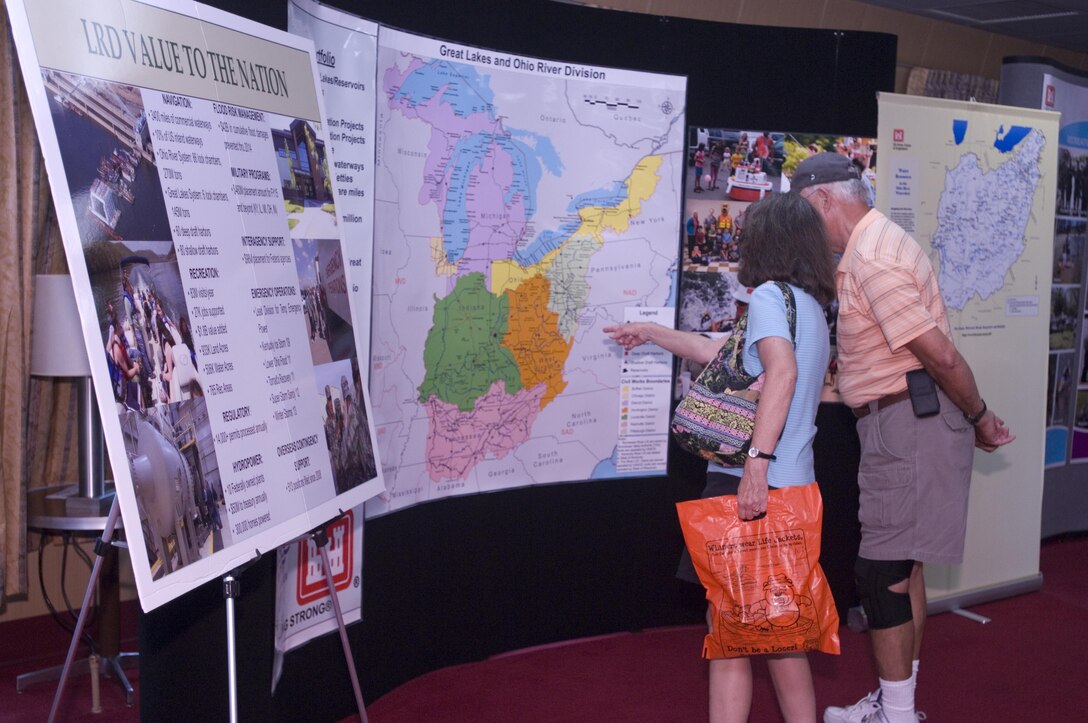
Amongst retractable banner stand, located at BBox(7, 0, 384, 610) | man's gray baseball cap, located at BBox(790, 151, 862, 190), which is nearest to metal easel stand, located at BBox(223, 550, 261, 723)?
retractable banner stand, located at BBox(7, 0, 384, 610)

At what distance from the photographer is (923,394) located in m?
2.54

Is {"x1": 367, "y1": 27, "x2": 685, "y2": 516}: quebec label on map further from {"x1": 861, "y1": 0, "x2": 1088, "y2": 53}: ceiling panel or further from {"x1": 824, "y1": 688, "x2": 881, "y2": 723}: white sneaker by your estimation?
{"x1": 861, "y1": 0, "x2": 1088, "y2": 53}: ceiling panel

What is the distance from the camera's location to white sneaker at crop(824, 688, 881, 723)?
113 inches

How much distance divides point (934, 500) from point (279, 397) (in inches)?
67.2

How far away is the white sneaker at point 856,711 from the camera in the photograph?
2863 mm

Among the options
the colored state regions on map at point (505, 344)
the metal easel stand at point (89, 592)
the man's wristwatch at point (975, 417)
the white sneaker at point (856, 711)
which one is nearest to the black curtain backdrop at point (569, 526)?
the colored state regions on map at point (505, 344)

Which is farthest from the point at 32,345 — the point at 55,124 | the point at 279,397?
the point at 55,124

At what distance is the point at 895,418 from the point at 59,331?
7.86 feet

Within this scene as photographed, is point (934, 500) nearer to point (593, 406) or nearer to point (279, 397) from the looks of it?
point (593, 406)

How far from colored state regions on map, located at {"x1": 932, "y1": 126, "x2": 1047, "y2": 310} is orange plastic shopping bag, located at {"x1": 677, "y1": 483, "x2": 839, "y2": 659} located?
1.99 meters

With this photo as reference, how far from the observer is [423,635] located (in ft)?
10.2

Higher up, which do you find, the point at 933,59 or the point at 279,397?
the point at 933,59

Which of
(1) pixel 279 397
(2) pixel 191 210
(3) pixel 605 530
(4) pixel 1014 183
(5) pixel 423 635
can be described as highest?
(4) pixel 1014 183

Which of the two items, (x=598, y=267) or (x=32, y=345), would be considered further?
(x=598, y=267)
